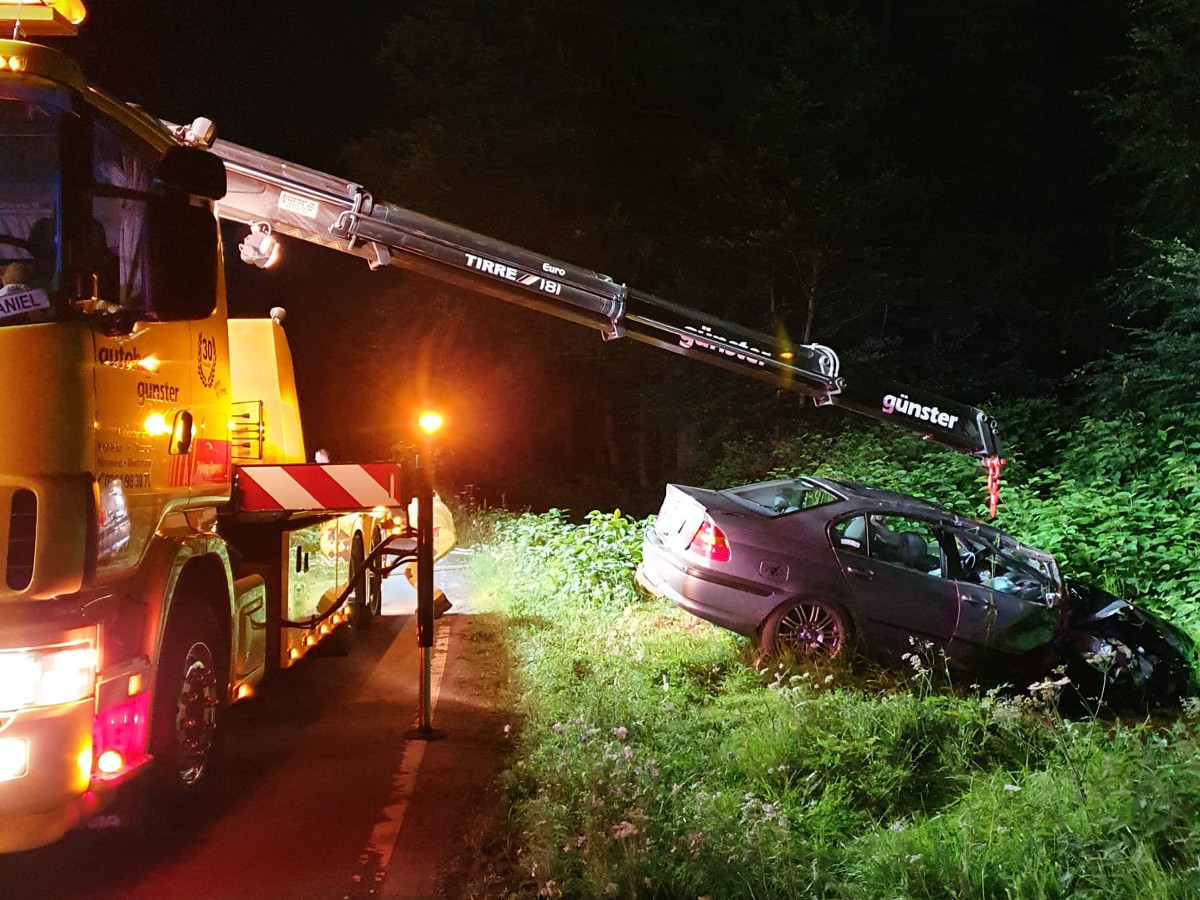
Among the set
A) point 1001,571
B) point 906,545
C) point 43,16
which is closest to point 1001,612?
point 1001,571

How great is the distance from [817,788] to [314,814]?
2.54 meters

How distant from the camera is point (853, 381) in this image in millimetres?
9094

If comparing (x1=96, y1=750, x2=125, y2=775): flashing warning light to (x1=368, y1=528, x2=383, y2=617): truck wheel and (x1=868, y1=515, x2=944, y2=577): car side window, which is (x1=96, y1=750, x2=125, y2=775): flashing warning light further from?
(x1=868, y1=515, x2=944, y2=577): car side window

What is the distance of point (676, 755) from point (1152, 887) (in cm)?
253

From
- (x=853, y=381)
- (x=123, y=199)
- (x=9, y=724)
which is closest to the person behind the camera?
(x=9, y=724)

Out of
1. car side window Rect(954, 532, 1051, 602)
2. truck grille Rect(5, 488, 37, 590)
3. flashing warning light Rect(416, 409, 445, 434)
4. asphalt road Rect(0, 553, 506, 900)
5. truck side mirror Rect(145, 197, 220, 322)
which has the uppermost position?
truck side mirror Rect(145, 197, 220, 322)

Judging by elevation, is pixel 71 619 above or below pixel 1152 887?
above

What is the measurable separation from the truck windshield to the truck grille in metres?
0.61

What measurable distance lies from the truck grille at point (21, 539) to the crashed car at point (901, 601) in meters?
5.05

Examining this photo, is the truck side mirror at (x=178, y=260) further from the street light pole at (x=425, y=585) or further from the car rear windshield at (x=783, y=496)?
the car rear windshield at (x=783, y=496)

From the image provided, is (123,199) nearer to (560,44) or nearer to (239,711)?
(239,711)

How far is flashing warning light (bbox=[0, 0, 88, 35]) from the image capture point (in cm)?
418

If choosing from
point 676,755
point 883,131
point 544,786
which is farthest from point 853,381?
point 883,131

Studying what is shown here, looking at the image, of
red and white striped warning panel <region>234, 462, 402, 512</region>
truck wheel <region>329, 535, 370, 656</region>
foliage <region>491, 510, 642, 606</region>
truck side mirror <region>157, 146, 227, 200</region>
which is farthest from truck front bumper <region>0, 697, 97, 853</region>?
foliage <region>491, 510, 642, 606</region>
